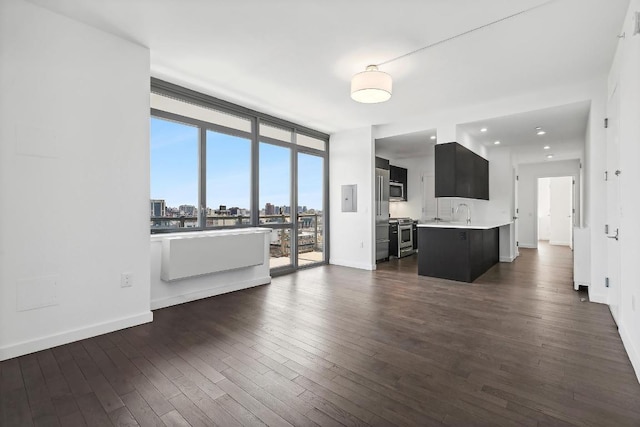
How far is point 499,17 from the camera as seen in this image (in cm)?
253

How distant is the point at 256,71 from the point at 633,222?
3.69 m

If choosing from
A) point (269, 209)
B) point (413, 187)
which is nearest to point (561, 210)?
point (413, 187)

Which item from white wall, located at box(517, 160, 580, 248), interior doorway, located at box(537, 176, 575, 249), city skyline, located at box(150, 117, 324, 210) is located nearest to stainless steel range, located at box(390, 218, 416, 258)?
city skyline, located at box(150, 117, 324, 210)

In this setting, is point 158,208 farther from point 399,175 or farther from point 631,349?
point 399,175

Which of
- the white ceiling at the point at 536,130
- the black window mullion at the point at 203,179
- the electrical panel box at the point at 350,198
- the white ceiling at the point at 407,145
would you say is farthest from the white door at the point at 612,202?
the black window mullion at the point at 203,179

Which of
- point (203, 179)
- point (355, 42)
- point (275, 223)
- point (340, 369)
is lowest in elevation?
point (340, 369)

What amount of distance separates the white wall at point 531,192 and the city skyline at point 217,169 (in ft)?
24.5

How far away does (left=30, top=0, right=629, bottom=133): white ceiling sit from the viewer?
2.45 metres

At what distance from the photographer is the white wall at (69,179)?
2.35 meters

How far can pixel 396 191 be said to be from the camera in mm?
7859

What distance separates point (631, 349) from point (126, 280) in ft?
13.9

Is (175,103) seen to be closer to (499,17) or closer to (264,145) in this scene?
(264,145)

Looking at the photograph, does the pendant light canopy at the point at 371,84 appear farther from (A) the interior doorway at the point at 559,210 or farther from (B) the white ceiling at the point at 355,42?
(A) the interior doorway at the point at 559,210

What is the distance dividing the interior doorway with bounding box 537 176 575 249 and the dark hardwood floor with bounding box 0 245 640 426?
8081 millimetres
